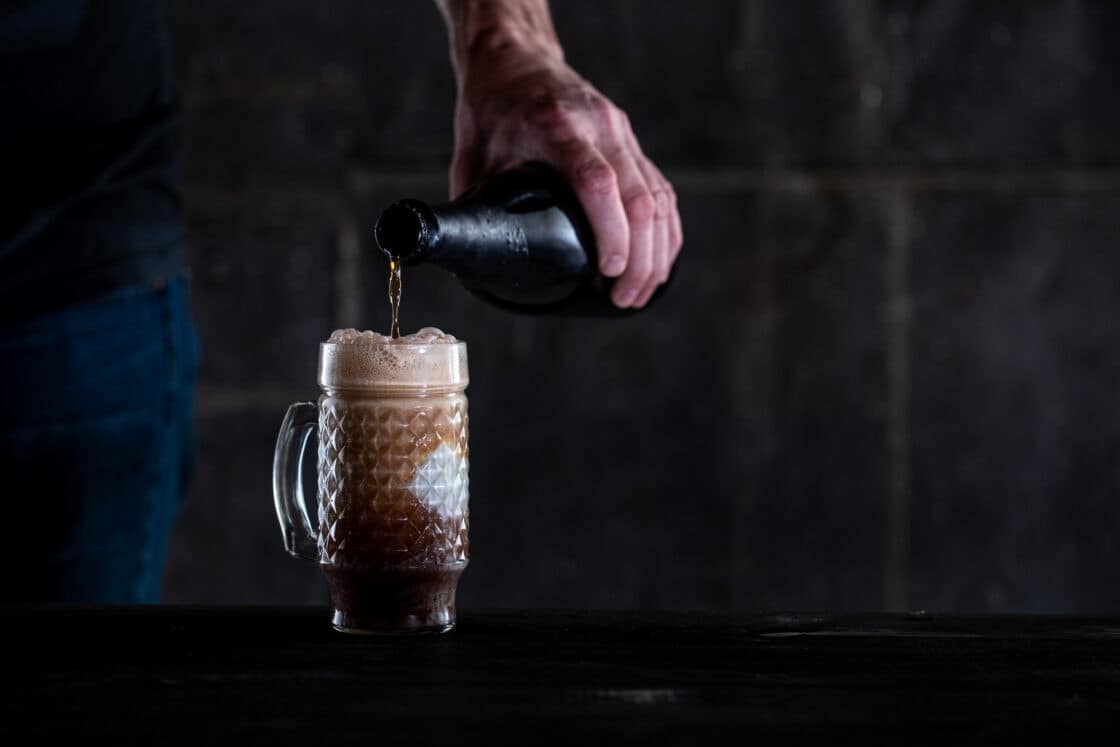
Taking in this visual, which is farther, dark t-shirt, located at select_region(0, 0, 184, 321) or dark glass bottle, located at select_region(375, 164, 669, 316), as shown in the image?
dark t-shirt, located at select_region(0, 0, 184, 321)

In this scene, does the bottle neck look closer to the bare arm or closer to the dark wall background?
the bare arm

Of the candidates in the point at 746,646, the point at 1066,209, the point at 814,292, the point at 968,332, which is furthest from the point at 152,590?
the point at 1066,209

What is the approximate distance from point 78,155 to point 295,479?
0.76 m

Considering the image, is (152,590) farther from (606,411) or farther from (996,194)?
(996,194)

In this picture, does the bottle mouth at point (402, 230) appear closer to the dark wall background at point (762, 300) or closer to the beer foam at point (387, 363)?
the beer foam at point (387, 363)

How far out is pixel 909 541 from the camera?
3.13 m

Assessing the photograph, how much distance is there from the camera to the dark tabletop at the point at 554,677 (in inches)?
33.1

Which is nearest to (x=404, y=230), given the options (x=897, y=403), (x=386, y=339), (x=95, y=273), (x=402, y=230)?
(x=402, y=230)

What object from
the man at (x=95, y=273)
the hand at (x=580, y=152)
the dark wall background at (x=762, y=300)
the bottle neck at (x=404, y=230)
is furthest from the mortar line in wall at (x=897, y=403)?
the bottle neck at (x=404, y=230)

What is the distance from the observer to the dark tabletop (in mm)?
841

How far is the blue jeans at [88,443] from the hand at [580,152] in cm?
48

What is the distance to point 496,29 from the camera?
1.72 meters

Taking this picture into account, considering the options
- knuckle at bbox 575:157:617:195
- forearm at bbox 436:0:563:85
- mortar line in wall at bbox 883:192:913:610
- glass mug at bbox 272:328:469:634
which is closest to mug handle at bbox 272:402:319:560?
glass mug at bbox 272:328:469:634

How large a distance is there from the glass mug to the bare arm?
0.37 m
